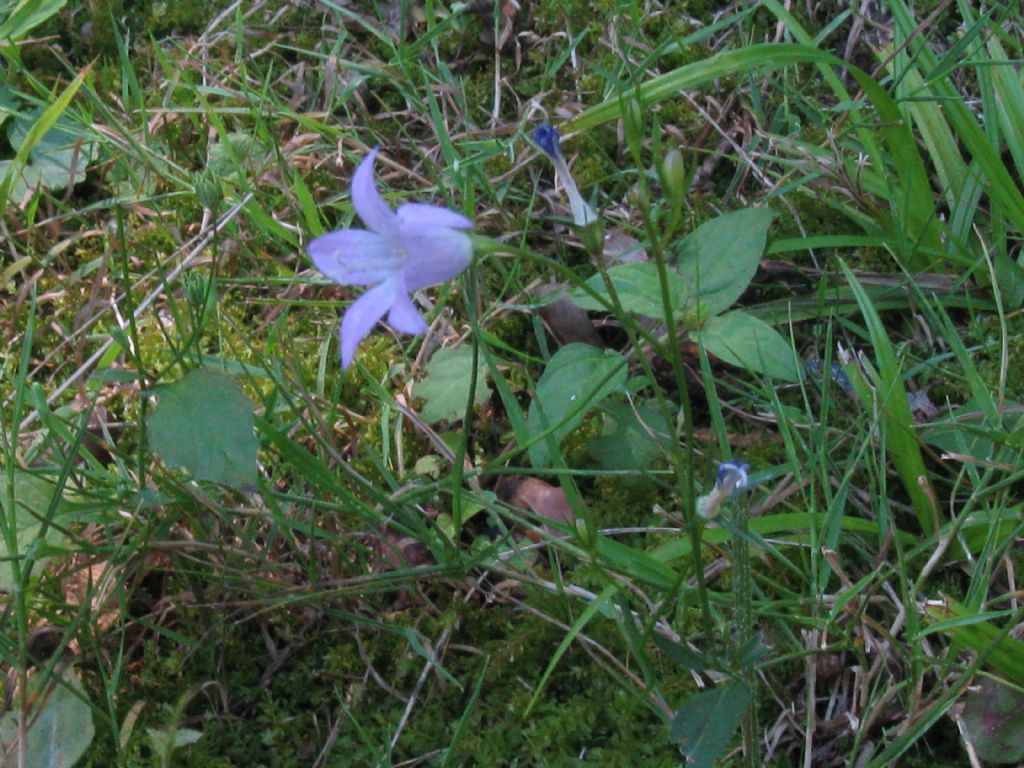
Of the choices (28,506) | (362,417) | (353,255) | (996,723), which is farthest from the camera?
(362,417)

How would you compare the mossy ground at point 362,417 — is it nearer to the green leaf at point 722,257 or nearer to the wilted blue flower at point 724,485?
the wilted blue flower at point 724,485

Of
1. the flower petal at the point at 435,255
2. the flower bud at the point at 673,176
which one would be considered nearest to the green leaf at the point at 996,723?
the flower bud at the point at 673,176

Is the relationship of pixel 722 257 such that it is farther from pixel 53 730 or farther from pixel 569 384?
pixel 53 730

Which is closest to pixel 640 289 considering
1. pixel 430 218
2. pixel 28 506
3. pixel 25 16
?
pixel 430 218

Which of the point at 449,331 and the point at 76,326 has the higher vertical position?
the point at 76,326

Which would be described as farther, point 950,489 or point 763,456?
point 763,456

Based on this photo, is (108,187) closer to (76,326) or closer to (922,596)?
(76,326)

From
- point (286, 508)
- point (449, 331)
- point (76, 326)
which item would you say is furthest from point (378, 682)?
point (76, 326)
